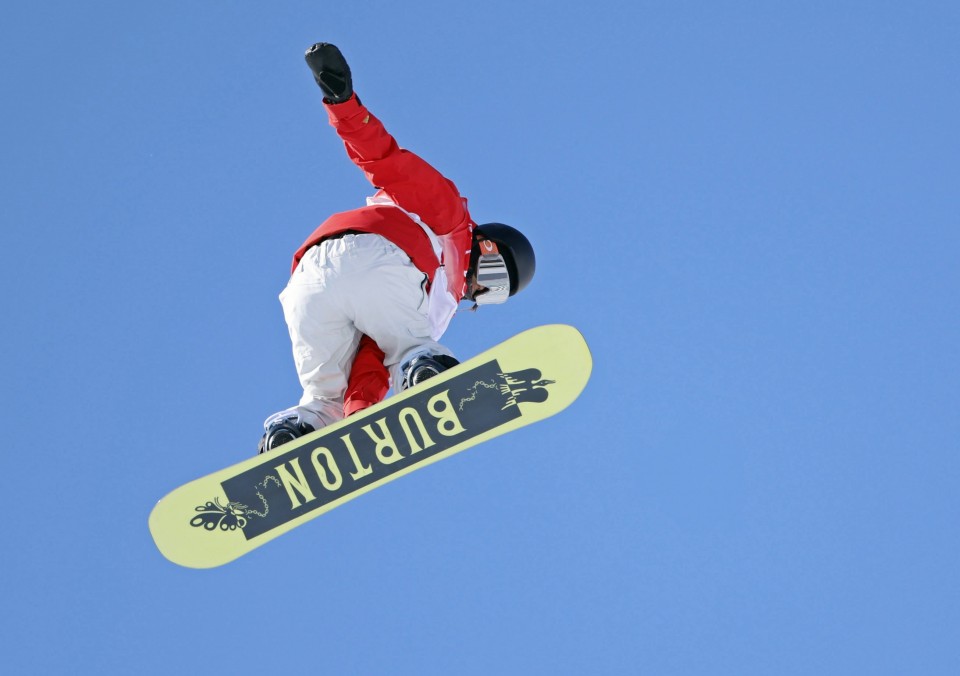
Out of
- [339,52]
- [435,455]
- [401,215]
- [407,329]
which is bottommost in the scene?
[435,455]

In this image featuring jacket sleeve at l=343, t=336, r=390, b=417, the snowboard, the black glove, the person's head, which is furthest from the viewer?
the person's head

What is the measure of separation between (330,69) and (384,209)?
63cm

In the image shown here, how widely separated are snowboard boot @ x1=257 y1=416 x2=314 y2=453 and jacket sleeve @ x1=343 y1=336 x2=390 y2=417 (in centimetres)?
20

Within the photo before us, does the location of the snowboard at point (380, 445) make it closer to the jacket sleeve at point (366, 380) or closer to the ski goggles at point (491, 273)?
the jacket sleeve at point (366, 380)

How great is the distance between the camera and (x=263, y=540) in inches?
213

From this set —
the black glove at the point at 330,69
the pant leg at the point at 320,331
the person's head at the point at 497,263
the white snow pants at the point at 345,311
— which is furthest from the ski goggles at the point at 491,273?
the black glove at the point at 330,69

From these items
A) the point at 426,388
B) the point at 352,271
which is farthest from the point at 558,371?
the point at 352,271

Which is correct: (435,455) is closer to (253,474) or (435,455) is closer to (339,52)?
(253,474)

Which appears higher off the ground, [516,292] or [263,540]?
[516,292]

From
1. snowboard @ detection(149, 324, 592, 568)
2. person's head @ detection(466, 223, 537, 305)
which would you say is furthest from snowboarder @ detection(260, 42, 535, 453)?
person's head @ detection(466, 223, 537, 305)

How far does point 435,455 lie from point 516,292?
48.4 inches

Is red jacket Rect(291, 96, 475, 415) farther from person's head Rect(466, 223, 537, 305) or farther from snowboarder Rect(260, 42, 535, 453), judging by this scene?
person's head Rect(466, 223, 537, 305)

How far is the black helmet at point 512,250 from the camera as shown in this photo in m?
6.14

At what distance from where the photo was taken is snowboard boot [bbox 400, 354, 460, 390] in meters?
5.29
